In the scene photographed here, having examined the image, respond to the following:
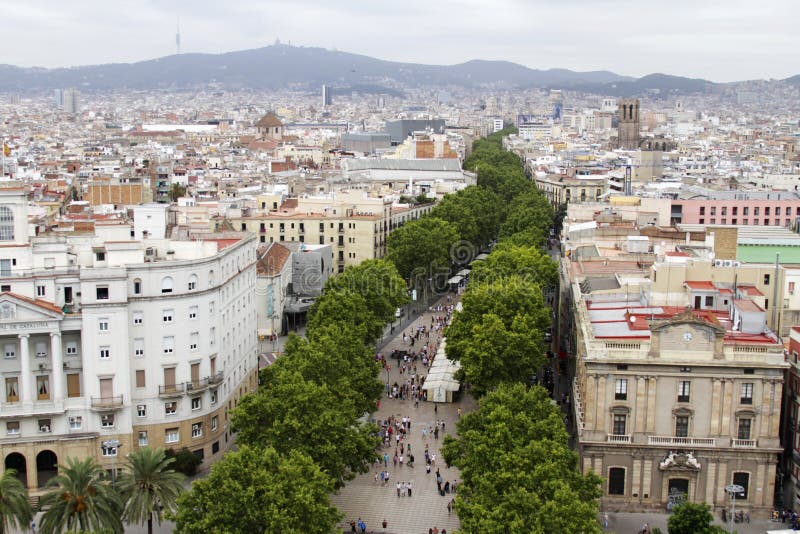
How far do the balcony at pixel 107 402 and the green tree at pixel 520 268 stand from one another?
36.8m

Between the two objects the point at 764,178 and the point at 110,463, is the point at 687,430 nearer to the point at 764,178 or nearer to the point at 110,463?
the point at 110,463

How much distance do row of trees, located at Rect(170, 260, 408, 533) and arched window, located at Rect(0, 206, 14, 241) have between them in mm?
16503

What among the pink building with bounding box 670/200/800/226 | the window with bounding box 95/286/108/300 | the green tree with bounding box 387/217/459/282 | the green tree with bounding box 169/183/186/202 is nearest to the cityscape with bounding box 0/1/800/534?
the window with bounding box 95/286/108/300

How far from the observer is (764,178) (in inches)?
6043

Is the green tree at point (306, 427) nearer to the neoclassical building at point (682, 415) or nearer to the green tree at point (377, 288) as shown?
the neoclassical building at point (682, 415)

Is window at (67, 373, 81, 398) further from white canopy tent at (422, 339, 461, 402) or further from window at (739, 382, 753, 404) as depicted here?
window at (739, 382, 753, 404)

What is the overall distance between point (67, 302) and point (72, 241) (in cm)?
683

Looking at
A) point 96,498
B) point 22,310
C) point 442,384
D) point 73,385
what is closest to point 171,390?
point 73,385

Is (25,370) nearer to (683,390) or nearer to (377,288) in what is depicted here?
(683,390)

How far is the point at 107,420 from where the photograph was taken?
53.9 metres

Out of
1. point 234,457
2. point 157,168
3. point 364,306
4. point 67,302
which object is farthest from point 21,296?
point 157,168

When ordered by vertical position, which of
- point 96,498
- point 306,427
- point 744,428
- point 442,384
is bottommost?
point 442,384

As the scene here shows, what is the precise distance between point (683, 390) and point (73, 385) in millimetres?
31636

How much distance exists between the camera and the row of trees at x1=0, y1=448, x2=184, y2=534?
137 feet
